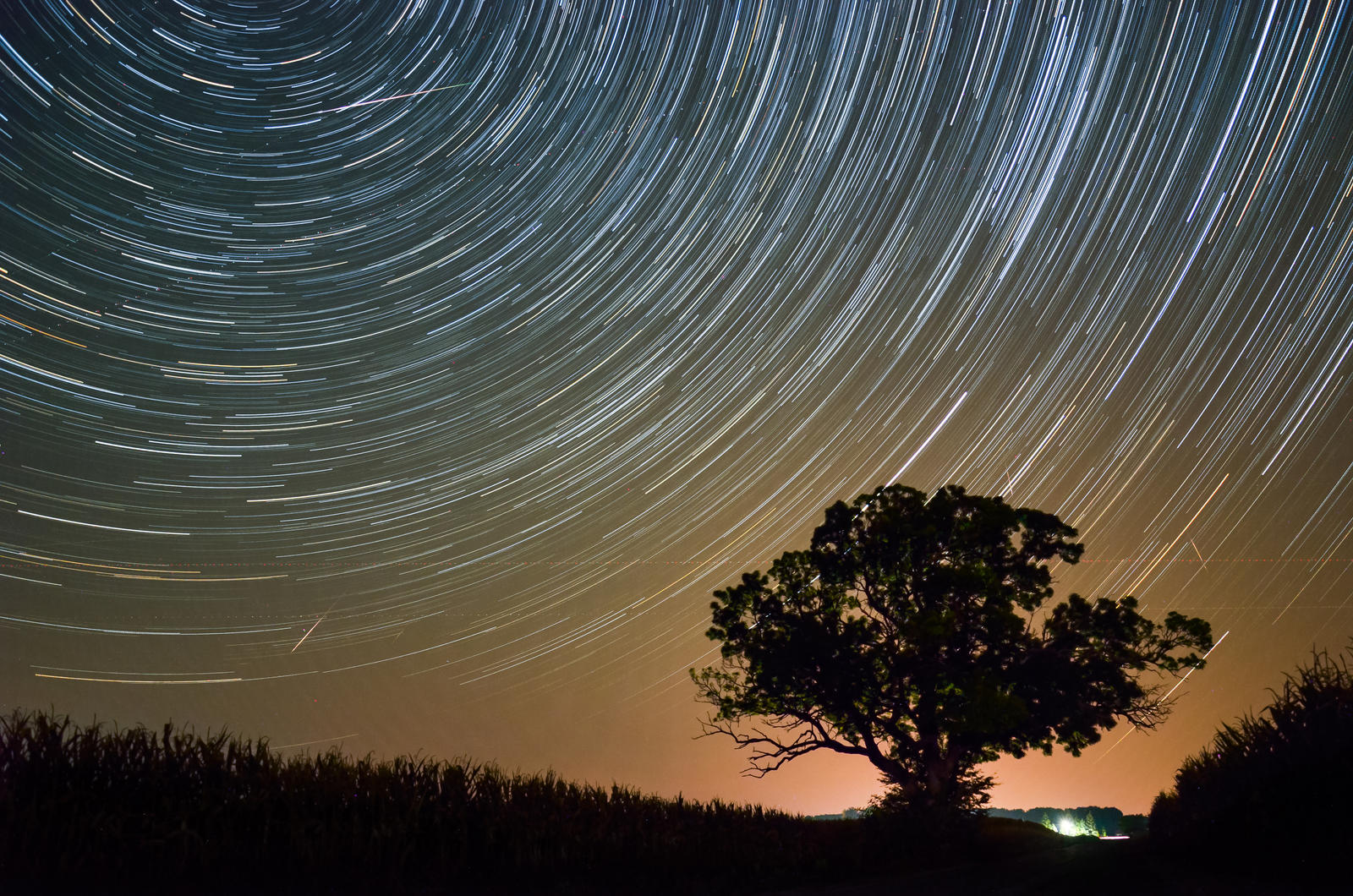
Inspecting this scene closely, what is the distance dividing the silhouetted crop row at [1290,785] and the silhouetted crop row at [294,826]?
17.6ft

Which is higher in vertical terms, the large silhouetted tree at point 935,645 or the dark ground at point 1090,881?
the large silhouetted tree at point 935,645

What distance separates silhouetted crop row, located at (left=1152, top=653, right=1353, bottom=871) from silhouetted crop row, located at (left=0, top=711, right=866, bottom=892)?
5.36 metres

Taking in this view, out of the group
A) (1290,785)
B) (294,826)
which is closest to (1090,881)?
(1290,785)

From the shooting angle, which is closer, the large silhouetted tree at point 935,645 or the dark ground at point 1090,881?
the dark ground at point 1090,881

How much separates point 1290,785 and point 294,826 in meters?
9.95

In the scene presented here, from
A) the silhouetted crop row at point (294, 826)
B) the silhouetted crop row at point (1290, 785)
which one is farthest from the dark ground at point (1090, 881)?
the silhouetted crop row at point (294, 826)

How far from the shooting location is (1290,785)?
8.30 m

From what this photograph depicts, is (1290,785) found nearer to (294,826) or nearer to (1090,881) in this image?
(1090,881)

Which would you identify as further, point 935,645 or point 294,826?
point 935,645

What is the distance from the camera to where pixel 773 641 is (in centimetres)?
1902

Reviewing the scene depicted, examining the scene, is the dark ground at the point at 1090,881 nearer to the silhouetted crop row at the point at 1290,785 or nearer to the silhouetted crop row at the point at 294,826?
the silhouetted crop row at the point at 1290,785

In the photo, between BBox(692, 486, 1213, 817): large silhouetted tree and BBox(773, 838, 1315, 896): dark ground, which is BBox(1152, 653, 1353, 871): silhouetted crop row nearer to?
BBox(773, 838, 1315, 896): dark ground

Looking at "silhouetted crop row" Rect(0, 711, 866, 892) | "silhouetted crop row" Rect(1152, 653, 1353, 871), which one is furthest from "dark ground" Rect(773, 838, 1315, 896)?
"silhouetted crop row" Rect(0, 711, 866, 892)

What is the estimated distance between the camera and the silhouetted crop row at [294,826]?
7.32 m
